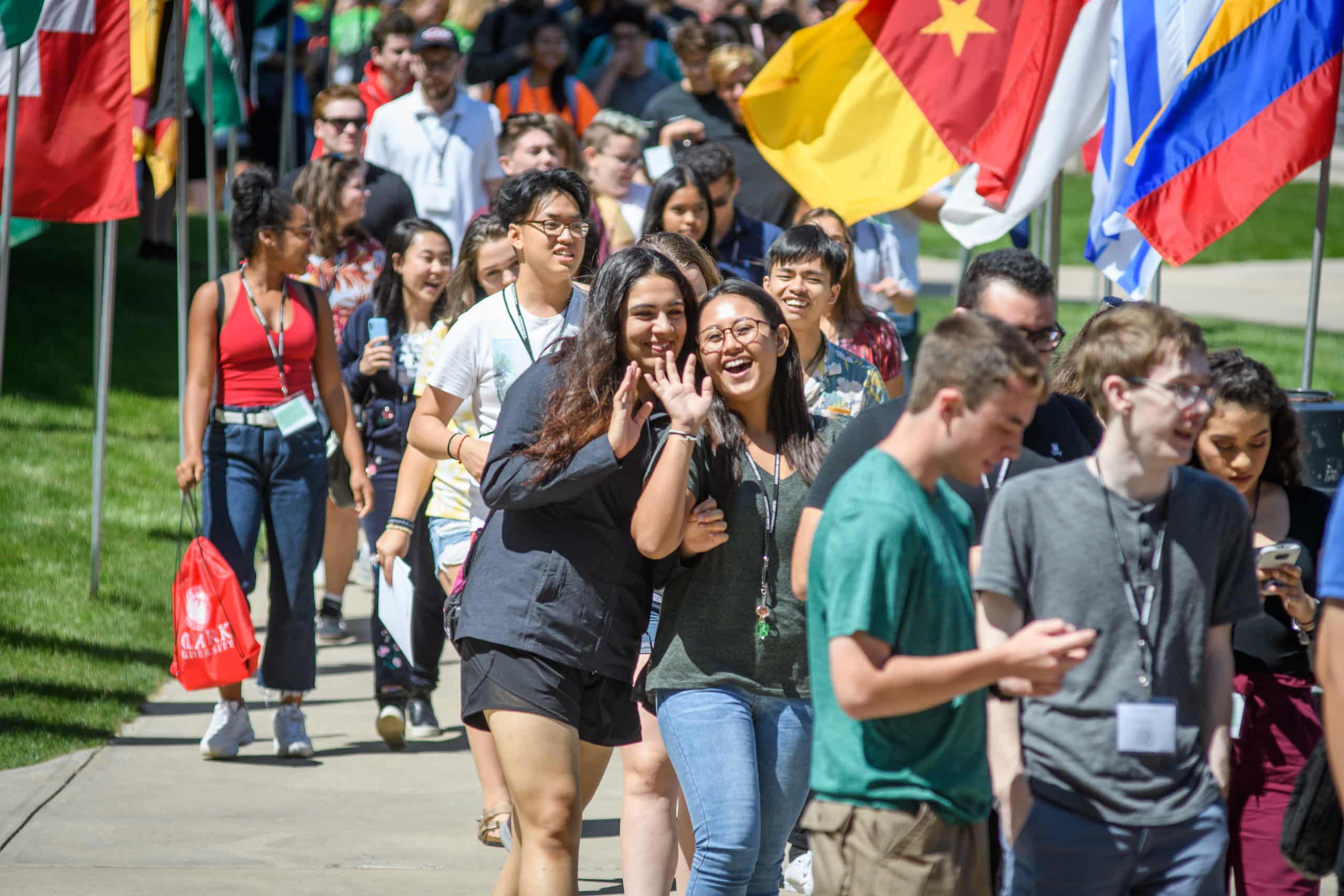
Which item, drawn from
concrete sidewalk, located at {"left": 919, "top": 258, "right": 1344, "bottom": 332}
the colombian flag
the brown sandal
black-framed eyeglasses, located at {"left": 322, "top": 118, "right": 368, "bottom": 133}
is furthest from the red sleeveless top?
concrete sidewalk, located at {"left": 919, "top": 258, "right": 1344, "bottom": 332}

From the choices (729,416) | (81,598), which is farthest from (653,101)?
(729,416)

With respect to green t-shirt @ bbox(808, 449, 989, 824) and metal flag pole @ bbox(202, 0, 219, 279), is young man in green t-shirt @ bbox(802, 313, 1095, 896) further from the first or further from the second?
metal flag pole @ bbox(202, 0, 219, 279)

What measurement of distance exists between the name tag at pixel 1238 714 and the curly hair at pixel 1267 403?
586mm

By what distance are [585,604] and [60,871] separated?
230cm

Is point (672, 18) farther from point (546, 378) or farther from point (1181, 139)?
point (546, 378)

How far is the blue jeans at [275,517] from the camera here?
6.78m

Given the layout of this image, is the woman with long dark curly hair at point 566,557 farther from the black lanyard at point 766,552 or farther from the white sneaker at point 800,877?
the white sneaker at point 800,877

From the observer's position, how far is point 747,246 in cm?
764

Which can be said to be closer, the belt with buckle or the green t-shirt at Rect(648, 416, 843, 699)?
the green t-shirt at Rect(648, 416, 843, 699)

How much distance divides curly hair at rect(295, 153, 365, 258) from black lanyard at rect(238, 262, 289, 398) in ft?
5.37

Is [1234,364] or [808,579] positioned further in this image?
[1234,364]

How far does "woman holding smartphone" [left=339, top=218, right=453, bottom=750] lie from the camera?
737 centimetres

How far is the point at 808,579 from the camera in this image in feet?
10.8

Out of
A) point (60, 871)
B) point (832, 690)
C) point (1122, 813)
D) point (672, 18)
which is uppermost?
point (672, 18)
